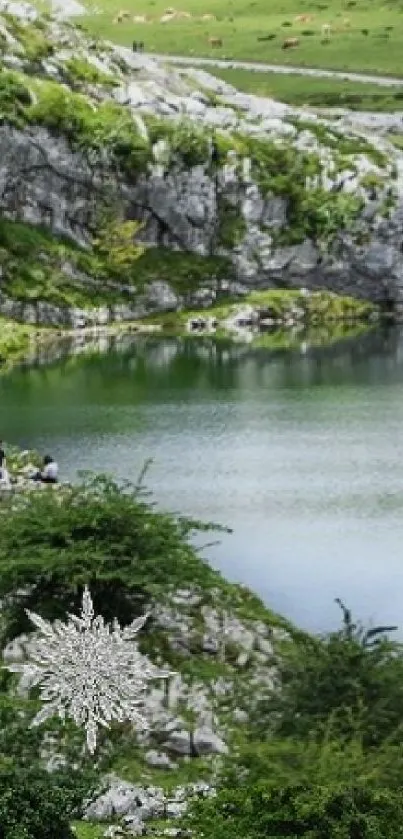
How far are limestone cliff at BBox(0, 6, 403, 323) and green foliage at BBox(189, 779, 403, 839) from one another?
117m

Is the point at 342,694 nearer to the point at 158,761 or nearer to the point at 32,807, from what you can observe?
the point at 158,761

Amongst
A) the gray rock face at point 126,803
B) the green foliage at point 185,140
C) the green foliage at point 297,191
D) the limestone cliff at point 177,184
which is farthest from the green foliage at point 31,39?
the gray rock face at point 126,803

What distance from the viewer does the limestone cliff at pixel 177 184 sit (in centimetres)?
14100

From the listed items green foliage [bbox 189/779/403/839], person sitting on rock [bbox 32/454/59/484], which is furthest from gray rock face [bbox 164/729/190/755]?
person sitting on rock [bbox 32/454/59/484]

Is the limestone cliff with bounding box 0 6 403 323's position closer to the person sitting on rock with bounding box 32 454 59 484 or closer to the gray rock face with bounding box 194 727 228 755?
the person sitting on rock with bounding box 32 454 59 484

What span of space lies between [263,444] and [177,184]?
7752 cm

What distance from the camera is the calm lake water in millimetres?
49719

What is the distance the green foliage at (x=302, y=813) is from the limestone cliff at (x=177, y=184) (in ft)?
385

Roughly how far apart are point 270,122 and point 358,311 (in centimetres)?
2597

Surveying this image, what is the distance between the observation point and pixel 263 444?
74.8 metres

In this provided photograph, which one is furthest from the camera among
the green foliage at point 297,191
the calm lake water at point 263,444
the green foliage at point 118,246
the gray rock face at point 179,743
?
the green foliage at point 297,191

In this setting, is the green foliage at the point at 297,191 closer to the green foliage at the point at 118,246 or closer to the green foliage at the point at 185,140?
the green foliage at the point at 185,140

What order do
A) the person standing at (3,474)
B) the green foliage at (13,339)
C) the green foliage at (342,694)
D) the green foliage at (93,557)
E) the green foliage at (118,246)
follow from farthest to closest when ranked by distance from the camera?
1. the green foliage at (118,246)
2. the green foliage at (13,339)
3. the person standing at (3,474)
4. the green foliage at (93,557)
5. the green foliage at (342,694)

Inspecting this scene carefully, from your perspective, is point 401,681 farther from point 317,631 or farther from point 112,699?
point 317,631
